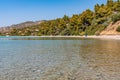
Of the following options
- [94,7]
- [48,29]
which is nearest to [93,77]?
[94,7]

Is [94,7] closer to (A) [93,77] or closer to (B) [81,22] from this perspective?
(B) [81,22]

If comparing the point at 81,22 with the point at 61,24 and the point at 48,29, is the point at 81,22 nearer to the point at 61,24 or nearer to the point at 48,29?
the point at 61,24

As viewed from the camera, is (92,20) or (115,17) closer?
(115,17)

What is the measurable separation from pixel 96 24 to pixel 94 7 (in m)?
12.9

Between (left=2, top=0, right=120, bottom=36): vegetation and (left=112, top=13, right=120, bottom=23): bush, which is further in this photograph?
(left=2, top=0, right=120, bottom=36): vegetation

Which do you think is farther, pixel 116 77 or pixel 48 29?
pixel 48 29

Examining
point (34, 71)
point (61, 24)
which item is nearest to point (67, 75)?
point (34, 71)

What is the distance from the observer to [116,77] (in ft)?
40.7

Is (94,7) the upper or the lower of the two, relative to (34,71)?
upper

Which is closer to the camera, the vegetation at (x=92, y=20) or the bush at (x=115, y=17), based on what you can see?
the bush at (x=115, y=17)

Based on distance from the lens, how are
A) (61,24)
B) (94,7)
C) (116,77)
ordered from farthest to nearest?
(61,24) → (94,7) → (116,77)

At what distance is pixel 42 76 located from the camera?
12.9m

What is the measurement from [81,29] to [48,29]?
42.2 meters

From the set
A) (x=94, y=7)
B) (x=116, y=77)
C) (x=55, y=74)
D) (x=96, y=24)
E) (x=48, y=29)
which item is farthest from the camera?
(x=48, y=29)
